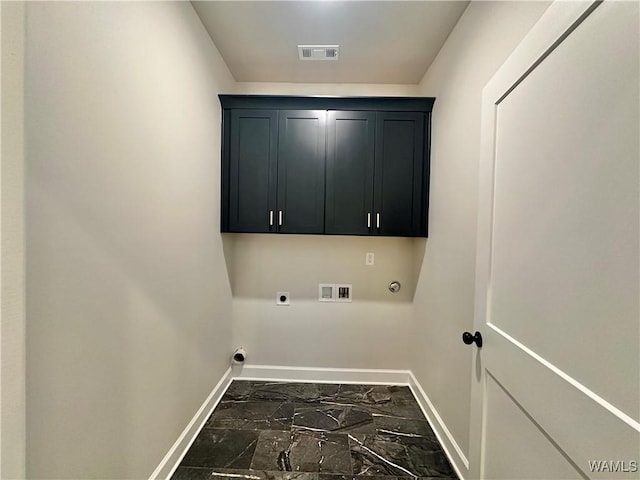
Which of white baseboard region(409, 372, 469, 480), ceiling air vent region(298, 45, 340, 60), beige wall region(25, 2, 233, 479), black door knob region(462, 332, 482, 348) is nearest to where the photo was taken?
beige wall region(25, 2, 233, 479)

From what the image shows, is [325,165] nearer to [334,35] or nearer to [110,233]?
[334,35]

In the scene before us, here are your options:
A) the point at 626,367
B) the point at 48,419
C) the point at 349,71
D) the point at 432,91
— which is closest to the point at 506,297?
the point at 626,367

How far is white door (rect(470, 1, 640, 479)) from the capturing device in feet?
1.82

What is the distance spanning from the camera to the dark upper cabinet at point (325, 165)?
2.05 meters

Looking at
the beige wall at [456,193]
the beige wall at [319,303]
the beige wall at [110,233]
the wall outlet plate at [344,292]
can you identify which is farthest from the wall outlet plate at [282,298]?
the beige wall at [456,193]

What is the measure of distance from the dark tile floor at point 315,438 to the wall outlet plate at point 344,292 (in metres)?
0.79

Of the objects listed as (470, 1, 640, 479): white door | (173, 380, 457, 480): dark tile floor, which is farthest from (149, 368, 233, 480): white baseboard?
(470, 1, 640, 479): white door

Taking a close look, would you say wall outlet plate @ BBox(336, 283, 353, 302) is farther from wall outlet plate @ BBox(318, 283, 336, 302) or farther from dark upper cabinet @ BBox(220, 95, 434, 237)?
dark upper cabinet @ BBox(220, 95, 434, 237)

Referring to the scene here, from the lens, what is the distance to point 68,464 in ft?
2.72

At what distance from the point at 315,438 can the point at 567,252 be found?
1.78 metres

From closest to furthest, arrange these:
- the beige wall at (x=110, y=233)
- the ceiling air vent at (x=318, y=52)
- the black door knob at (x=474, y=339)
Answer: the beige wall at (x=110, y=233)
the black door knob at (x=474, y=339)
the ceiling air vent at (x=318, y=52)

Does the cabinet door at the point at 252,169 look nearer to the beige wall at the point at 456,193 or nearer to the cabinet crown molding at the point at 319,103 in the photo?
the cabinet crown molding at the point at 319,103

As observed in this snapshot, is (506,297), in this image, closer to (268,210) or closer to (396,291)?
(396,291)

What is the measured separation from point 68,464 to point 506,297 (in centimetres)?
163
